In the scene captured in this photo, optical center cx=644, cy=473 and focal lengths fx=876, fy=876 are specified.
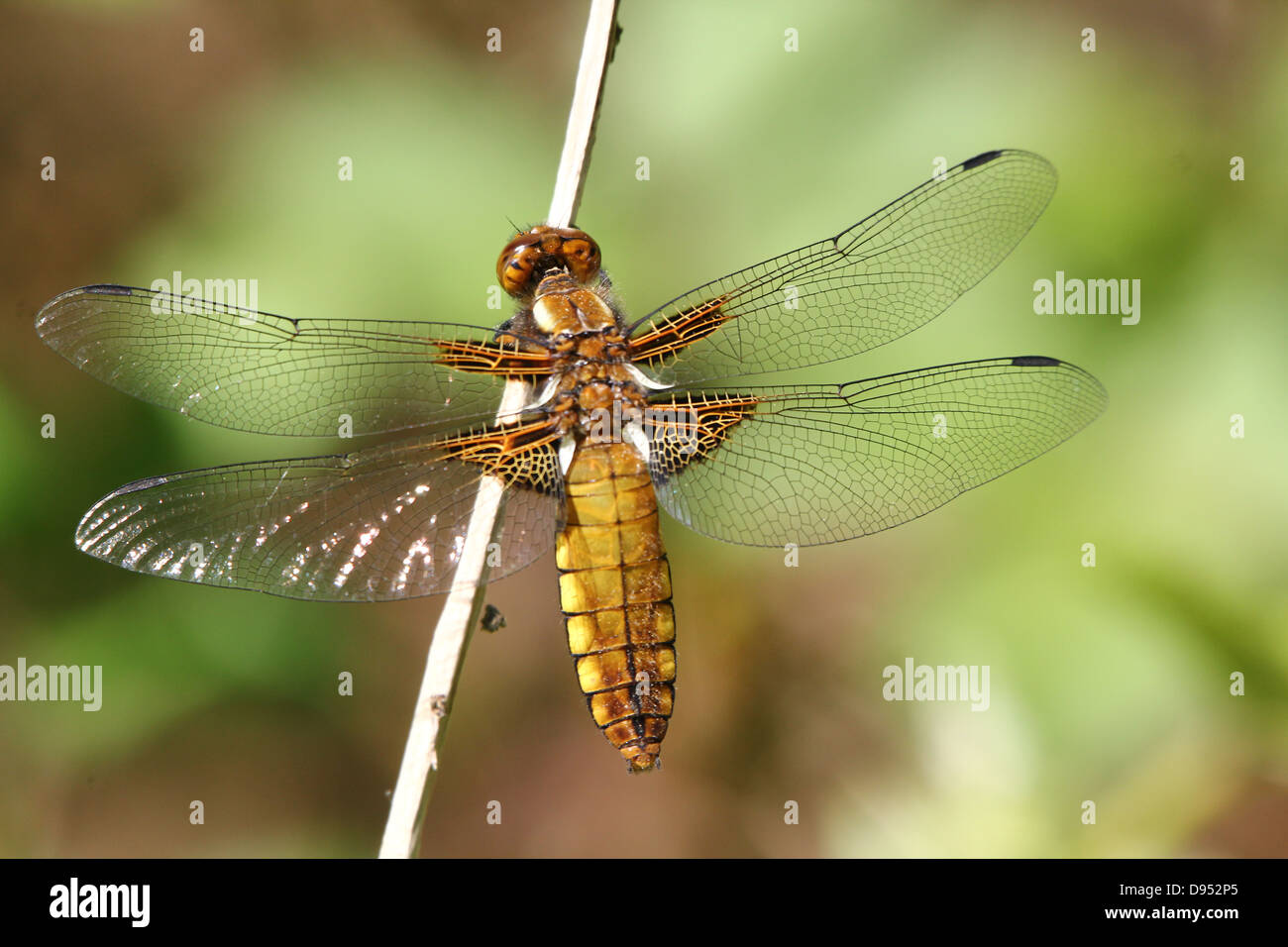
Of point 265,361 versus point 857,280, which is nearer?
point 265,361

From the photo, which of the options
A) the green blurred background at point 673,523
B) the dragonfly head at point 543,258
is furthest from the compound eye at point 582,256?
the green blurred background at point 673,523

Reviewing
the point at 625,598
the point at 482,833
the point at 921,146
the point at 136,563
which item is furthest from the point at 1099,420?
the point at 136,563

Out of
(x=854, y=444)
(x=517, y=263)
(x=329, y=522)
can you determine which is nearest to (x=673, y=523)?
(x=854, y=444)

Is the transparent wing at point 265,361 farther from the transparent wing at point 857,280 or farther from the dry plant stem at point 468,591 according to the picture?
the transparent wing at point 857,280

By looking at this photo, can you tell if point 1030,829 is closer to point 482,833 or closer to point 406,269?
point 482,833

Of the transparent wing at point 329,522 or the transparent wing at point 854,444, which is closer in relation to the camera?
the transparent wing at point 329,522

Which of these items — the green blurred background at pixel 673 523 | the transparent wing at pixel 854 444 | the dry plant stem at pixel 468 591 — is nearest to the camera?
the dry plant stem at pixel 468 591

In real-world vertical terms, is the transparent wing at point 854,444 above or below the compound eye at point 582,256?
below

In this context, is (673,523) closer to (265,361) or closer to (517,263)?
(517,263)
